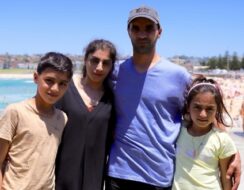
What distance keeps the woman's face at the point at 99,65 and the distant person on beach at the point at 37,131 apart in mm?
254

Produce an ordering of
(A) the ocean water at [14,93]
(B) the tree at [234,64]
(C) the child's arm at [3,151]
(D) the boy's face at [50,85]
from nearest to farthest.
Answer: (C) the child's arm at [3,151] < (D) the boy's face at [50,85] < (A) the ocean water at [14,93] < (B) the tree at [234,64]

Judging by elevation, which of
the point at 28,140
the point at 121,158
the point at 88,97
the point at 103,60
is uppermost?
the point at 103,60

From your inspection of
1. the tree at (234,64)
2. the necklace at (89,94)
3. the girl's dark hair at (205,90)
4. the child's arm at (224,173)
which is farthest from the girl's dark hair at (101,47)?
the tree at (234,64)

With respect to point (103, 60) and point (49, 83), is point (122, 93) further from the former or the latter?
point (49, 83)

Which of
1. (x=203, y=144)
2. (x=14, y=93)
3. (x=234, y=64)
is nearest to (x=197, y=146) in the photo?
(x=203, y=144)

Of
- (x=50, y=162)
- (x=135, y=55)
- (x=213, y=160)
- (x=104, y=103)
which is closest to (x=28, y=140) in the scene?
(x=50, y=162)

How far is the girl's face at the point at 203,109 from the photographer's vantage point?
290 cm

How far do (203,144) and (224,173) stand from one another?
0.78 ft

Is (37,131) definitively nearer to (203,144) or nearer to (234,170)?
(203,144)

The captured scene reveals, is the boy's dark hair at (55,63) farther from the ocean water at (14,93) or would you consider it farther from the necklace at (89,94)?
the ocean water at (14,93)

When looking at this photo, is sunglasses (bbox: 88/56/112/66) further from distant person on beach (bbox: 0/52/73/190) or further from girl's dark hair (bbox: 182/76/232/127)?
girl's dark hair (bbox: 182/76/232/127)

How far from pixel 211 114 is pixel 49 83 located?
3.73 ft

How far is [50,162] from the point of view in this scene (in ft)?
8.86

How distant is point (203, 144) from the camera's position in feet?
9.38
